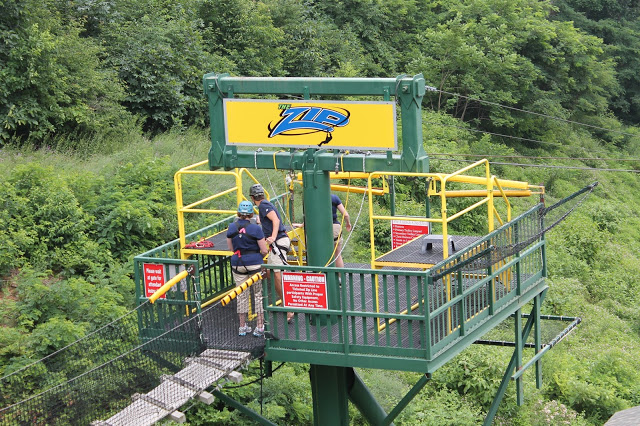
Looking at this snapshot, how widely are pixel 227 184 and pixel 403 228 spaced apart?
7079 millimetres

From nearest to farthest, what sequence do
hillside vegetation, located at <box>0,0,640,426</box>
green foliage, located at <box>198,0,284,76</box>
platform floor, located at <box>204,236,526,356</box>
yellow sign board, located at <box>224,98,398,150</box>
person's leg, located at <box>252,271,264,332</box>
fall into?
platform floor, located at <box>204,236,526,356</box> < yellow sign board, located at <box>224,98,398,150</box> < person's leg, located at <box>252,271,264,332</box> < hillside vegetation, located at <box>0,0,640,426</box> < green foliage, located at <box>198,0,284,76</box>

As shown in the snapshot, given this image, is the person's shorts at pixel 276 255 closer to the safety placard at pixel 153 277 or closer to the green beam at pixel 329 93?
the green beam at pixel 329 93

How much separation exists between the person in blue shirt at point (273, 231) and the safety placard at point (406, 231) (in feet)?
8.63

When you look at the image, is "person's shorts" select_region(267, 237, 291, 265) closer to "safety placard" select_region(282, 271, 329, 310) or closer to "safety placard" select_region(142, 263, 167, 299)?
"safety placard" select_region(282, 271, 329, 310)

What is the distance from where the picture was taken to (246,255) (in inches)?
391

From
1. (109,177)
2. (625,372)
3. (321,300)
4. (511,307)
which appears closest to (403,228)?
(511,307)

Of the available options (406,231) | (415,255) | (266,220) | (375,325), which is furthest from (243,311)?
(406,231)

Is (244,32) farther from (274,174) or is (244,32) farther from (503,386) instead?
(503,386)

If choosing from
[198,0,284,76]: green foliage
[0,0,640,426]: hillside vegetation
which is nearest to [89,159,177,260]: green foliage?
[0,0,640,426]: hillside vegetation

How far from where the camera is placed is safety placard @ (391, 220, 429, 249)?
12328 millimetres

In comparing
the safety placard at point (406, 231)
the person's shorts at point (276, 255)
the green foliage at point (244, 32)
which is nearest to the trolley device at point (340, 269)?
the person's shorts at point (276, 255)

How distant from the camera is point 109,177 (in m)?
16.7

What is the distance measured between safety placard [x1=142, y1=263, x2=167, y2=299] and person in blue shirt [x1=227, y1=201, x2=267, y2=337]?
0.85m

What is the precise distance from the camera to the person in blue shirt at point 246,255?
31.9ft
